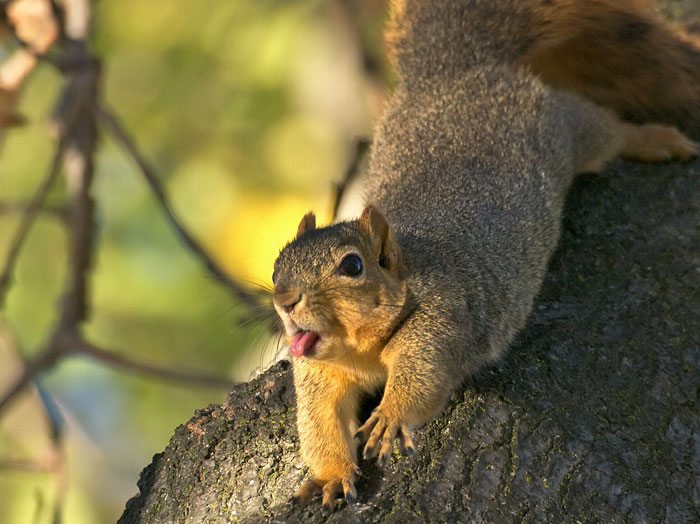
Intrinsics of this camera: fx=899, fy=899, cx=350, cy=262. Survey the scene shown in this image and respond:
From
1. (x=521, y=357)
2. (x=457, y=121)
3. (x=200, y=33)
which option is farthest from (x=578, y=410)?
(x=200, y=33)

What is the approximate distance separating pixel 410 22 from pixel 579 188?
0.97 meters

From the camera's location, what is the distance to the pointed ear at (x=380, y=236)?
6.82ft

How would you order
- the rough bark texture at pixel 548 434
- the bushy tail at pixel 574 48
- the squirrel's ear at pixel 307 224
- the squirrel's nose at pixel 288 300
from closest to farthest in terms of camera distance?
1. the rough bark texture at pixel 548 434
2. the squirrel's nose at pixel 288 300
3. the squirrel's ear at pixel 307 224
4. the bushy tail at pixel 574 48

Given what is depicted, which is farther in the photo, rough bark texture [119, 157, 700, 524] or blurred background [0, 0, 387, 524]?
blurred background [0, 0, 387, 524]

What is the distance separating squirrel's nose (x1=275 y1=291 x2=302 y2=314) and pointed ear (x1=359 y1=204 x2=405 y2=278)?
25 cm

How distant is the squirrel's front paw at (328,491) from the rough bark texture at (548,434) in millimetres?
23

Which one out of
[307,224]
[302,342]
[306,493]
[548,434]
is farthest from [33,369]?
[548,434]

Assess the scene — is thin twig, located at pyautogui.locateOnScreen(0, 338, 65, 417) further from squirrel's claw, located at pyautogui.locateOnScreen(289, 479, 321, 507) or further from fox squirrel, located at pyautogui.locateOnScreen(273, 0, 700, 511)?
squirrel's claw, located at pyautogui.locateOnScreen(289, 479, 321, 507)

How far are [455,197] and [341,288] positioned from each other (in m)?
0.69

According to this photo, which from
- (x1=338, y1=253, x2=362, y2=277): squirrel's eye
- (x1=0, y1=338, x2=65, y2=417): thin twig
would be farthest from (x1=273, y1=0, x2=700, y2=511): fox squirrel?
(x1=0, y1=338, x2=65, y2=417): thin twig

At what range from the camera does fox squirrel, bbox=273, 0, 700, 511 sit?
1.96 m

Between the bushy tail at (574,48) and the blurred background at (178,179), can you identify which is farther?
the blurred background at (178,179)

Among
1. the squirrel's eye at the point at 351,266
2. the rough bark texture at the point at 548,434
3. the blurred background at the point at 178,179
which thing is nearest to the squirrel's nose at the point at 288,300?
the squirrel's eye at the point at 351,266

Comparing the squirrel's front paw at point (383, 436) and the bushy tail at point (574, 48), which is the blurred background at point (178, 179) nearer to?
the bushy tail at point (574, 48)
